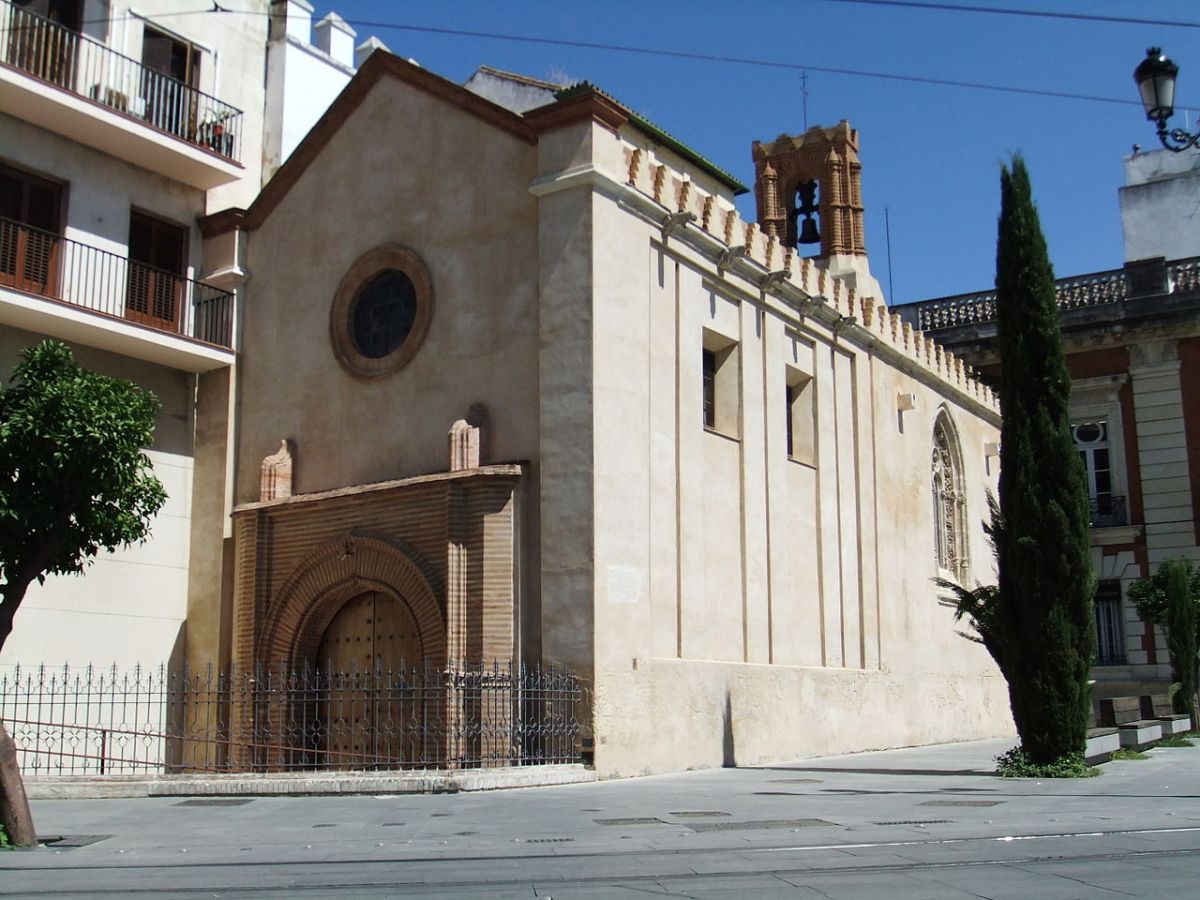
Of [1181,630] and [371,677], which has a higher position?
[1181,630]

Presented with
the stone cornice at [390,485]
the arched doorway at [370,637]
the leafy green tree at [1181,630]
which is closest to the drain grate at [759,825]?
the stone cornice at [390,485]

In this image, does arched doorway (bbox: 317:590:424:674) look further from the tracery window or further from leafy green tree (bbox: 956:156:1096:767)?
the tracery window

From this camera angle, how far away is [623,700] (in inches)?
585

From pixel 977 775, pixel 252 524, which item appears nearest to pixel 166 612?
pixel 252 524

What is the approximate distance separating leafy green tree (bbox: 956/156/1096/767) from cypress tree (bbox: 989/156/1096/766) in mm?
11

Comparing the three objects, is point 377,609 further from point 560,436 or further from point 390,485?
point 560,436

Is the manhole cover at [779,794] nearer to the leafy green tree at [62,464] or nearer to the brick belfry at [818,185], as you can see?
the leafy green tree at [62,464]

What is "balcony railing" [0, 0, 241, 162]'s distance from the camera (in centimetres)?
1772

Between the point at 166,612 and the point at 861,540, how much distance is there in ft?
34.1

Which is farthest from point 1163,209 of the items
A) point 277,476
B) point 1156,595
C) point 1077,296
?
point 277,476

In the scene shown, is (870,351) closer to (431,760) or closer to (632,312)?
(632,312)

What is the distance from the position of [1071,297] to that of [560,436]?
22.2m

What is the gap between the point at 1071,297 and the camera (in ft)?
110

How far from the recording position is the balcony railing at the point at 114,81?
17.7 meters
